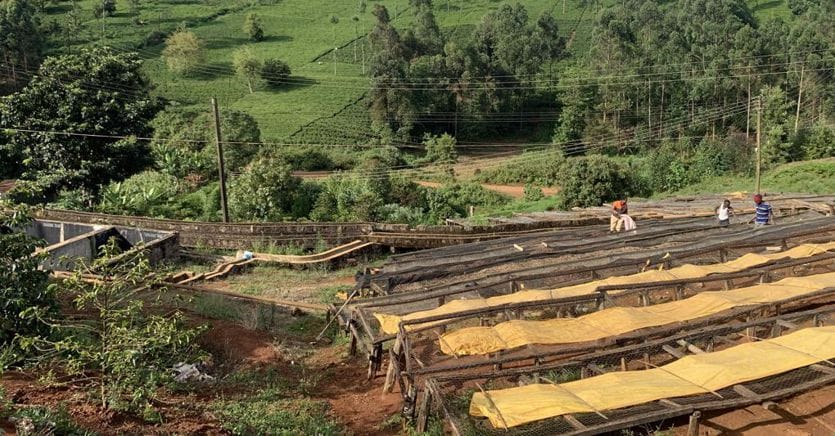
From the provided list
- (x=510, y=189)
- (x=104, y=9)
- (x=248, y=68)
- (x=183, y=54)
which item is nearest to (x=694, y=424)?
(x=510, y=189)

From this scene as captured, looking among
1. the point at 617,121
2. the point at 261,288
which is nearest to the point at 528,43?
the point at 617,121

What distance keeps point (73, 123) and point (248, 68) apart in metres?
31.4

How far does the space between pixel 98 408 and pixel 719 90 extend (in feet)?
170

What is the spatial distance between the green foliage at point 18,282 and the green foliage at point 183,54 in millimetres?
56469

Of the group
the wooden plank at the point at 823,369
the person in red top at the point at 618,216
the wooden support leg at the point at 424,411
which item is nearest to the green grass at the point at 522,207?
the person in red top at the point at 618,216

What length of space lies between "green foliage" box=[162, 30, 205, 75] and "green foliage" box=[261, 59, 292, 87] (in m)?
7.02

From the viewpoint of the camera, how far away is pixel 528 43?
6178 cm

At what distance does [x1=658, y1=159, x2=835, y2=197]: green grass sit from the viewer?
30.2 m

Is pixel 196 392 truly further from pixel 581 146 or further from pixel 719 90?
pixel 719 90

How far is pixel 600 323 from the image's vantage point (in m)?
7.84

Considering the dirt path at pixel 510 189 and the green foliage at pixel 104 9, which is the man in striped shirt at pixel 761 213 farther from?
the green foliage at pixel 104 9

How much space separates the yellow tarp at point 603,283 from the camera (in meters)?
8.79

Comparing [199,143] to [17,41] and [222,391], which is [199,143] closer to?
[17,41]

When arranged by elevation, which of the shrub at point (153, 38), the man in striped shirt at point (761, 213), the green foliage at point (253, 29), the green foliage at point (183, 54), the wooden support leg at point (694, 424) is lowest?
the wooden support leg at point (694, 424)
